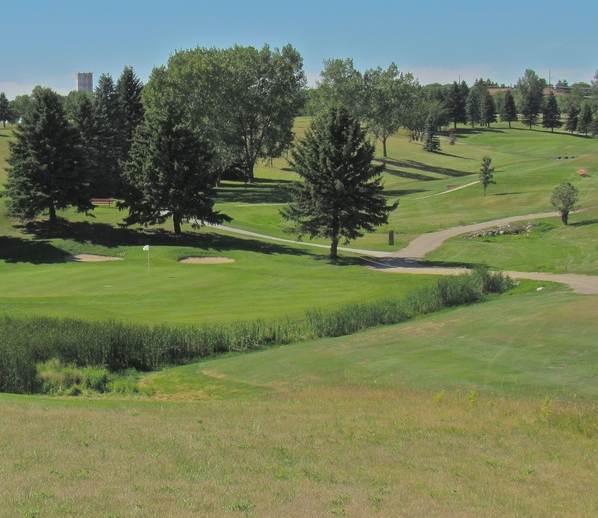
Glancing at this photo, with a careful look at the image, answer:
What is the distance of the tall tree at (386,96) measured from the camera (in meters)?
111

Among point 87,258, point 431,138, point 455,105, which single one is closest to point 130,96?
point 87,258

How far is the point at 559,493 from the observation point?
10.8 meters

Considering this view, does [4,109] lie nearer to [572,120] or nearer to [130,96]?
[130,96]

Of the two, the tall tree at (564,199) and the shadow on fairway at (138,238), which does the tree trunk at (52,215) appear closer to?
the shadow on fairway at (138,238)

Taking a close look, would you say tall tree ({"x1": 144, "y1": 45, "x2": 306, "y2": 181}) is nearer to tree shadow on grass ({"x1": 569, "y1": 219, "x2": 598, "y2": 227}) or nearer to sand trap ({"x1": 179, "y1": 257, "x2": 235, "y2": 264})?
sand trap ({"x1": 179, "y1": 257, "x2": 235, "y2": 264})

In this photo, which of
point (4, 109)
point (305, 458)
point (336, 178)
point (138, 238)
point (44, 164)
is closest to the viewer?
point (305, 458)

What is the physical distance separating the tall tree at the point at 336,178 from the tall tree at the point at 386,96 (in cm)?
6136

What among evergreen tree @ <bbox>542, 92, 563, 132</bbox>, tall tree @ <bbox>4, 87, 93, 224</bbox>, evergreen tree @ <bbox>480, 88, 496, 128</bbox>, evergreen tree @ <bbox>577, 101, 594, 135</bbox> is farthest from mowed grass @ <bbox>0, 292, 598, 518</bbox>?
evergreen tree @ <bbox>480, 88, 496, 128</bbox>

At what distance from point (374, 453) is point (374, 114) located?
335 feet

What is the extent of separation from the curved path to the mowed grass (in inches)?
598

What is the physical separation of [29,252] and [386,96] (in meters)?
72.8

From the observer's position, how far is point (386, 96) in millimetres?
111375

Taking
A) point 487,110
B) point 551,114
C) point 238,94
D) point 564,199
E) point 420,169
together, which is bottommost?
point 564,199

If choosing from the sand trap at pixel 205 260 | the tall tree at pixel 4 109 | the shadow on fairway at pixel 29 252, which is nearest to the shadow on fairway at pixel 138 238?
the shadow on fairway at pixel 29 252
